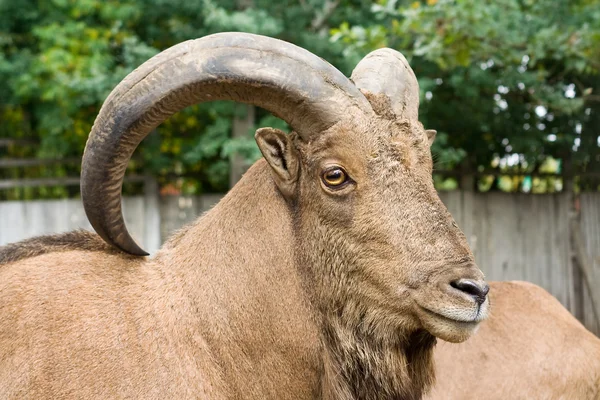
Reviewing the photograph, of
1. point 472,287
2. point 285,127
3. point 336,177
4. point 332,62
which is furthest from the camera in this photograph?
point 332,62

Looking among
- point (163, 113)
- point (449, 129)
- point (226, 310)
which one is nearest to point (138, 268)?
point (226, 310)

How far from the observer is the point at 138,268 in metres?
3.94

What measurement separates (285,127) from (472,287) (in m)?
8.89

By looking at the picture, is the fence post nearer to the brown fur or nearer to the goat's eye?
the brown fur

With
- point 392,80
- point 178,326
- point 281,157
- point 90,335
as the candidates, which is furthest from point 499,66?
point 90,335

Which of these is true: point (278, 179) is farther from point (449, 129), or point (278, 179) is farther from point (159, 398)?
point (449, 129)

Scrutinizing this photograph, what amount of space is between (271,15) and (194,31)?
4.88 ft

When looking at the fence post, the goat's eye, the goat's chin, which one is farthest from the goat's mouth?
the fence post

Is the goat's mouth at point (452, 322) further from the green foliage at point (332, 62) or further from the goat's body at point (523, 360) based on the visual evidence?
the green foliage at point (332, 62)

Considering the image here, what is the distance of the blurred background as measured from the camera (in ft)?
38.1

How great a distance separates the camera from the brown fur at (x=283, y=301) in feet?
Result: 11.2

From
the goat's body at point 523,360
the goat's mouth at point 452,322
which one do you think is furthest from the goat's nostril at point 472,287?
the goat's body at point 523,360

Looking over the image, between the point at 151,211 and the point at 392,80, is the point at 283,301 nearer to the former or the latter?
the point at 392,80

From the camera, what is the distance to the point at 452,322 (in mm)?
3258
